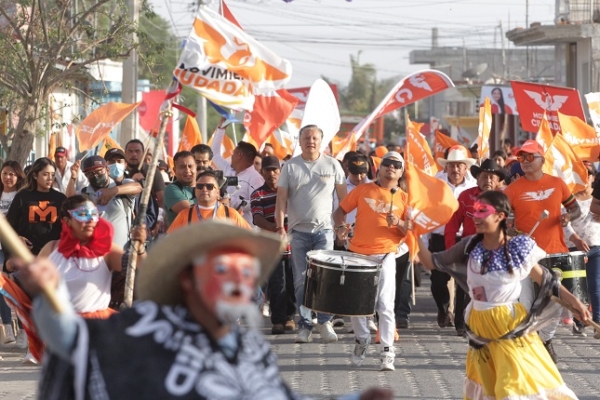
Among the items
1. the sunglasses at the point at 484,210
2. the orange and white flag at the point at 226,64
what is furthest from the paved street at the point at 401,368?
the orange and white flag at the point at 226,64

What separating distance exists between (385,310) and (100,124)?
654 centimetres

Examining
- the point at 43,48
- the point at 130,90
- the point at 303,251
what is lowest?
the point at 303,251

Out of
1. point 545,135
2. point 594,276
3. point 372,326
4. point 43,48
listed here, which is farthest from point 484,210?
point 43,48

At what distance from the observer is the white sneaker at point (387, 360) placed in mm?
10398

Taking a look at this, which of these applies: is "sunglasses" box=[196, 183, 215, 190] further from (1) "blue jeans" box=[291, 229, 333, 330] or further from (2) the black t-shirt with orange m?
(1) "blue jeans" box=[291, 229, 333, 330]

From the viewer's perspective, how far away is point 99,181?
1077 cm

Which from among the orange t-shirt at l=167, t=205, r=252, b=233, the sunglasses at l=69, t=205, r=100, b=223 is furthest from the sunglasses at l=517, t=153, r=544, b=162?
the sunglasses at l=69, t=205, r=100, b=223

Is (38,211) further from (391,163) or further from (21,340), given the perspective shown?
(391,163)

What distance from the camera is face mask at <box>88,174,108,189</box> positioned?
10.8 meters

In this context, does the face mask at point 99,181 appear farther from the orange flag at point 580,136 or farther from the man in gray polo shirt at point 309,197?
the orange flag at point 580,136

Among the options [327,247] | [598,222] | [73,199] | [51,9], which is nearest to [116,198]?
[327,247]

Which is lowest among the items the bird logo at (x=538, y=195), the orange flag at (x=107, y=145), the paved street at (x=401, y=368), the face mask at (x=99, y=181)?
the paved street at (x=401, y=368)

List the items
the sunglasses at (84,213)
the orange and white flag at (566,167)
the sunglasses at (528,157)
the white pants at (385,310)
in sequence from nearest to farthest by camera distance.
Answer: the sunglasses at (84,213) < the white pants at (385,310) < the sunglasses at (528,157) < the orange and white flag at (566,167)

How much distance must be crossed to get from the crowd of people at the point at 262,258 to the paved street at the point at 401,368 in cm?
25
